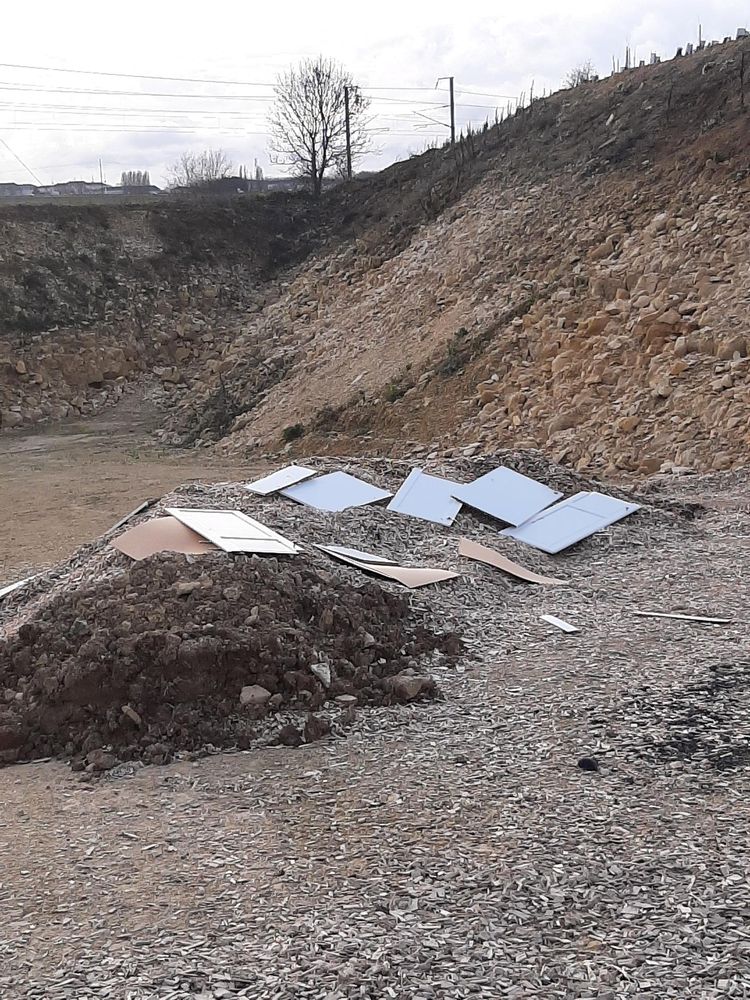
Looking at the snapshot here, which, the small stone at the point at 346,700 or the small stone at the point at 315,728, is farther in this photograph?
the small stone at the point at 346,700

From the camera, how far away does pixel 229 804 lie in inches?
179

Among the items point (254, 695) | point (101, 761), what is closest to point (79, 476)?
point (254, 695)

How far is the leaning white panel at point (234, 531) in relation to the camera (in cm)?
665

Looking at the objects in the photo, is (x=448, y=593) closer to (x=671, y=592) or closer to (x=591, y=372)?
(x=671, y=592)

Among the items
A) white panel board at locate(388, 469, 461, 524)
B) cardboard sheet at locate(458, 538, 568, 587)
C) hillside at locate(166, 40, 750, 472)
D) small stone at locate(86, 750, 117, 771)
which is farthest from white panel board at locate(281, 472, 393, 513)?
hillside at locate(166, 40, 750, 472)

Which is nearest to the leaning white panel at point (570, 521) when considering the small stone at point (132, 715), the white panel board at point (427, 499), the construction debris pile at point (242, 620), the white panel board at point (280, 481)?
the construction debris pile at point (242, 620)

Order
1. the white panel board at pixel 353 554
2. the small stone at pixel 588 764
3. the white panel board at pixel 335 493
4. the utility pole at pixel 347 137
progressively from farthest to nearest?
the utility pole at pixel 347 137
the white panel board at pixel 335 493
the white panel board at pixel 353 554
the small stone at pixel 588 764

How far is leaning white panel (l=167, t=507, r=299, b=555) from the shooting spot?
6.65 meters

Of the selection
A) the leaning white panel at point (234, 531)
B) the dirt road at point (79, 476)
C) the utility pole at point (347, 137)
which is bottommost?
the dirt road at point (79, 476)

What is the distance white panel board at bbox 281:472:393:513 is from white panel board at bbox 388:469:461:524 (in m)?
0.18

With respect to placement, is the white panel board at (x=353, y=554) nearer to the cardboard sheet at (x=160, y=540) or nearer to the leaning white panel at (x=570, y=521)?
the cardboard sheet at (x=160, y=540)

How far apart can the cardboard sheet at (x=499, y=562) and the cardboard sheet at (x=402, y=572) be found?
0.55m

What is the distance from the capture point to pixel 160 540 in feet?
22.3

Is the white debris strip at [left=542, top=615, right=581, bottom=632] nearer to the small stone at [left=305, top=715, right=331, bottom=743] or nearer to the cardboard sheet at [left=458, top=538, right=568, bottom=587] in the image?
the cardboard sheet at [left=458, top=538, right=568, bottom=587]
